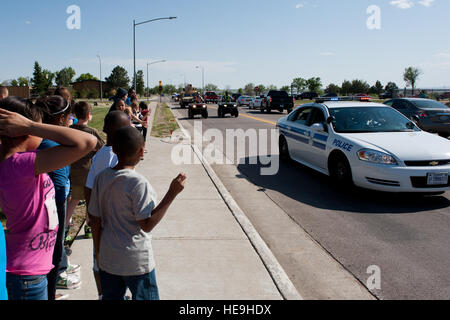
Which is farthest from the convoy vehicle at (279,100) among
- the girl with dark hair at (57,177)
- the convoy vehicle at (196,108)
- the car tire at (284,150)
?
the girl with dark hair at (57,177)

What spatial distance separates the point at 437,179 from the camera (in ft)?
21.5

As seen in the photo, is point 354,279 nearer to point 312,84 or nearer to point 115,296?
point 115,296

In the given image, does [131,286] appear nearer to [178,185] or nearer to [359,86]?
[178,185]

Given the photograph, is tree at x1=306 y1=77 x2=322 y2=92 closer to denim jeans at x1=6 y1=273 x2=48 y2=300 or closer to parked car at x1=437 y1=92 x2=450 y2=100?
parked car at x1=437 y1=92 x2=450 y2=100

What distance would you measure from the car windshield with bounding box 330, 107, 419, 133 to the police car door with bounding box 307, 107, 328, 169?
0.83ft

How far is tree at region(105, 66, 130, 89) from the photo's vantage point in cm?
11806

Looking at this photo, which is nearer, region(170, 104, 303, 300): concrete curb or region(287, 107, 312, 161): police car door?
region(170, 104, 303, 300): concrete curb

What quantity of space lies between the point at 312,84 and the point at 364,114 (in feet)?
300

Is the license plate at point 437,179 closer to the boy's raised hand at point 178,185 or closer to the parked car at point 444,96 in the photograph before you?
the boy's raised hand at point 178,185

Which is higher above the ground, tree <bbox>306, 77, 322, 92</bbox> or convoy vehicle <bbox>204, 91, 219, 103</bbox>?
tree <bbox>306, 77, 322, 92</bbox>

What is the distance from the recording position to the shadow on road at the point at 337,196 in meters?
6.58

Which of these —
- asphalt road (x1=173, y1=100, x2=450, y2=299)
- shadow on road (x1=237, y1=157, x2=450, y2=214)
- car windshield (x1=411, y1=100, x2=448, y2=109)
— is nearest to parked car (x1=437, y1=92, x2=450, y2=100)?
car windshield (x1=411, y1=100, x2=448, y2=109)
